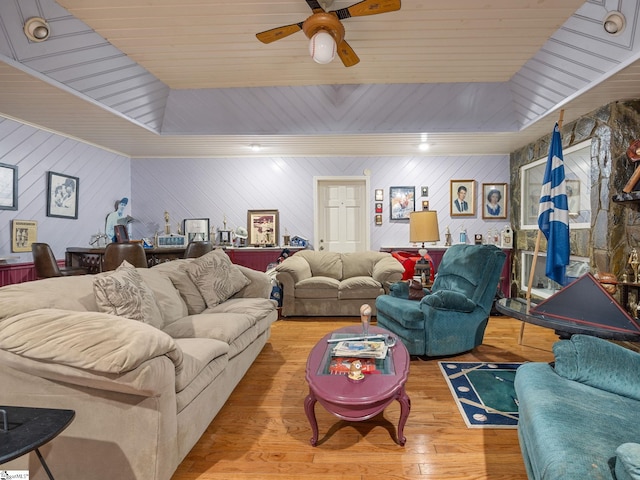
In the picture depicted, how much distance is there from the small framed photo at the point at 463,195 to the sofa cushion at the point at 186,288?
4957mm

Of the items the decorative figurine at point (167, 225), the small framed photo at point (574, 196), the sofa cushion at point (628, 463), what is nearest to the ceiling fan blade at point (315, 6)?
the sofa cushion at point (628, 463)

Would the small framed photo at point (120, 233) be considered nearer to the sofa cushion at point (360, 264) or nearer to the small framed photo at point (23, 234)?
the small framed photo at point (23, 234)

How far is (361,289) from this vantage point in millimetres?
5125

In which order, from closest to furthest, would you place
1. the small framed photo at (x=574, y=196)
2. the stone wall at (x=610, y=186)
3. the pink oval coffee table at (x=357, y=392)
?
the pink oval coffee table at (x=357, y=392) < the stone wall at (x=610, y=186) < the small framed photo at (x=574, y=196)

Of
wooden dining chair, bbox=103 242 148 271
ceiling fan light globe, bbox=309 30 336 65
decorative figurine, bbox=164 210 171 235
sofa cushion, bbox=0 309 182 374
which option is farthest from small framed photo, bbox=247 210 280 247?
sofa cushion, bbox=0 309 182 374

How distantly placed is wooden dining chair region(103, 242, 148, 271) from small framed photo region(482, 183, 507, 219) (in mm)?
5592

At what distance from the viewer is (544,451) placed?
1245 millimetres

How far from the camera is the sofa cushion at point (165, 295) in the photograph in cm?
281

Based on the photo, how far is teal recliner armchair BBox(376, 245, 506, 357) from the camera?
338 centimetres

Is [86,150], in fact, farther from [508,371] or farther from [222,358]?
[508,371]

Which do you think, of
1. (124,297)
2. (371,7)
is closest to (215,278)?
(124,297)

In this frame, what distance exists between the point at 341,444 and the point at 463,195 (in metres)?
5.51

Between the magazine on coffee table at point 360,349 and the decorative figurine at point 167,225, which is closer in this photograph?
the magazine on coffee table at point 360,349

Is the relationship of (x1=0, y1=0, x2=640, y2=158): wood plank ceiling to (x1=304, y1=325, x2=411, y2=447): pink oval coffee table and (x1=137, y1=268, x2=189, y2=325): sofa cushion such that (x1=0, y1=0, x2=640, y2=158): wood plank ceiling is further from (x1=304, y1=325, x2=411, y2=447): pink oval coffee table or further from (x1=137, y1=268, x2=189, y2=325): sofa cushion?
(x1=304, y1=325, x2=411, y2=447): pink oval coffee table
